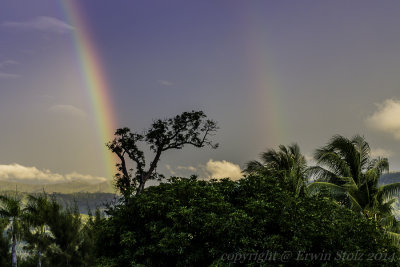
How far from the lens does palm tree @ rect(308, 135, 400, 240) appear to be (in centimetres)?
2230

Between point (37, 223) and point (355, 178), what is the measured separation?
24.2 meters

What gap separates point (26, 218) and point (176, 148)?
1360cm

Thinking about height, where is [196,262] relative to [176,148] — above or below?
below

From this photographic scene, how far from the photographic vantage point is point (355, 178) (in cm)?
2394

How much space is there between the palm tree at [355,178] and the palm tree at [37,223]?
68.6ft

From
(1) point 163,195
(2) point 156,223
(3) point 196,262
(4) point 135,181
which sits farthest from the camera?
(4) point 135,181

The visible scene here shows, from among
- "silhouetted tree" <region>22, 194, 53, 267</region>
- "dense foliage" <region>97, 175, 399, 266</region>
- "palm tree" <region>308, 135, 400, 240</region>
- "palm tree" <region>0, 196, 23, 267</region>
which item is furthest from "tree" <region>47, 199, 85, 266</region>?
"palm tree" <region>308, 135, 400, 240</region>

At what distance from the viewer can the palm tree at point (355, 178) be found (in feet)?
73.2

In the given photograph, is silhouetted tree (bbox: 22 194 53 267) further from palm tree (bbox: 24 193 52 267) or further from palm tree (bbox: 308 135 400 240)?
palm tree (bbox: 308 135 400 240)

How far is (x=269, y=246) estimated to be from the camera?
1280cm

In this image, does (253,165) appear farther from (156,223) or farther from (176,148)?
(156,223)

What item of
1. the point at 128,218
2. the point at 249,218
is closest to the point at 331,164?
the point at 249,218

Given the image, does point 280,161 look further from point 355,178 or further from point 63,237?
point 63,237

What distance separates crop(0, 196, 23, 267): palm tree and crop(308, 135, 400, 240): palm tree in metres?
21.1
